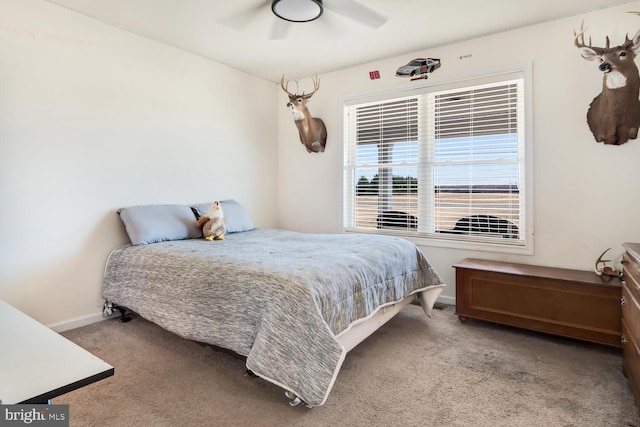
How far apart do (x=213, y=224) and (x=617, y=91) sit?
355 cm

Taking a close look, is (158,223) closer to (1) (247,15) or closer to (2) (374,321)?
(1) (247,15)

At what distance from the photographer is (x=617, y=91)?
269 centimetres

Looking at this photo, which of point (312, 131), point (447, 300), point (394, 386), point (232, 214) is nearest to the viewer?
point (394, 386)

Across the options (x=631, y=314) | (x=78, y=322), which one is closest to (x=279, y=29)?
(x=78, y=322)

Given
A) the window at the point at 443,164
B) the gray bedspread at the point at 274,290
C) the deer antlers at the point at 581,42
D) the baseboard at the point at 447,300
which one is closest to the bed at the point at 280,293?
the gray bedspread at the point at 274,290

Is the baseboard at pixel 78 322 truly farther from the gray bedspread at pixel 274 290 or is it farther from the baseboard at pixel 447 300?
the baseboard at pixel 447 300

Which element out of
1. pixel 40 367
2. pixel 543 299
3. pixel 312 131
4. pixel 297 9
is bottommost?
pixel 543 299

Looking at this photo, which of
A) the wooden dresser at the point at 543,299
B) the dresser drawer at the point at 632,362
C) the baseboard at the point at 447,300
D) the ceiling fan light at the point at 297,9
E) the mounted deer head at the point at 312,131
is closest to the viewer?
the dresser drawer at the point at 632,362

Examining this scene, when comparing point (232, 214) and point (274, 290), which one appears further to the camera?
point (232, 214)

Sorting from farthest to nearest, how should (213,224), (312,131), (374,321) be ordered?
(312,131)
(213,224)
(374,321)

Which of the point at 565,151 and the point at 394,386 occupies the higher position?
the point at 565,151

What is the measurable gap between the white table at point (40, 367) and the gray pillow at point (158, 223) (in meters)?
1.79

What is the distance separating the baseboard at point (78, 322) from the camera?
9.34 ft

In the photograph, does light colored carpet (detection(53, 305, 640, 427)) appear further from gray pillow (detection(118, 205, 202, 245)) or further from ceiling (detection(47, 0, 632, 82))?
ceiling (detection(47, 0, 632, 82))
